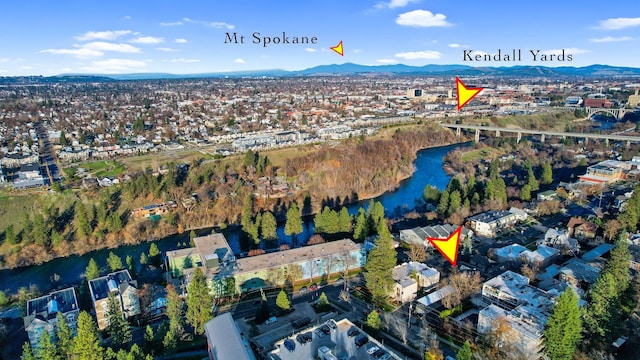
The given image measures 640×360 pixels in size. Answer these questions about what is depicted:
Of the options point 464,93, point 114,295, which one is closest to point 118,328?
point 114,295

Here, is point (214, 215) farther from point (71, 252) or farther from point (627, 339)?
point (627, 339)

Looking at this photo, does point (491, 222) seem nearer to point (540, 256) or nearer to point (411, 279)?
point (540, 256)

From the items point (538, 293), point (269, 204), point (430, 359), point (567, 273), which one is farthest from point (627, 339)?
point (269, 204)

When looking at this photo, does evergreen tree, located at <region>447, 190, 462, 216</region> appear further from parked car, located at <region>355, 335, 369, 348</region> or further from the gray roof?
the gray roof

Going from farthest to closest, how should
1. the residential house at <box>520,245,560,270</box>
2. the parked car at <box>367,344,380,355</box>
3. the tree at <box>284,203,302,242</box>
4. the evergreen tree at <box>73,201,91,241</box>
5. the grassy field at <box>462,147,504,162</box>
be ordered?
1. the grassy field at <box>462,147,504,162</box>
2. the evergreen tree at <box>73,201,91,241</box>
3. the tree at <box>284,203,302,242</box>
4. the residential house at <box>520,245,560,270</box>
5. the parked car at <box>367,344,380,355</box>

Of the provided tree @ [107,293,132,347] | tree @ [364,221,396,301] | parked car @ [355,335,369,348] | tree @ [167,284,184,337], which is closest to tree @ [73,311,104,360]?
tree @ [107,293,132,347]

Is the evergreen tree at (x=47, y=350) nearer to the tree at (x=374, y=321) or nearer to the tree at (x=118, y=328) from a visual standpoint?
the tree at (x=118, y=328)
